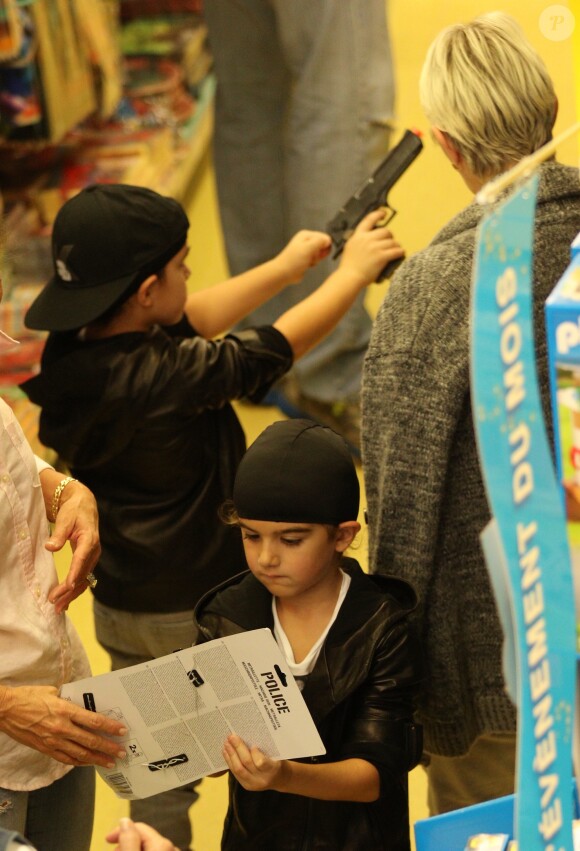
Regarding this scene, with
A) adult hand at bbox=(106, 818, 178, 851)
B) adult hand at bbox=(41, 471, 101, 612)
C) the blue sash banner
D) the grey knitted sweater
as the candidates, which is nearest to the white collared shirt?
adult hand at bbox=(41, 471, 101, 612)

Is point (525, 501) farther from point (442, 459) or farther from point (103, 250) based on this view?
point (103, 250)

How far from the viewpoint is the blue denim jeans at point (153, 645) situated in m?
2.06

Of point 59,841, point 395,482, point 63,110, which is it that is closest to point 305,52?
point 63,110


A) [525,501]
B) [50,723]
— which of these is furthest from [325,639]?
[525,501]

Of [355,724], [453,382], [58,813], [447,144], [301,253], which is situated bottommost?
[58,813]

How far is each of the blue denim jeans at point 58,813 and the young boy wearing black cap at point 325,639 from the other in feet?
0.80

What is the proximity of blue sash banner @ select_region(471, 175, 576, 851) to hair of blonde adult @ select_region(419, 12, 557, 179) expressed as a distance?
2.52 feet

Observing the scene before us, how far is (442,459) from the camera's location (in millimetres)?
1507

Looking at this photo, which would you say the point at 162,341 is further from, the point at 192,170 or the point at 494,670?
the point at 192,170

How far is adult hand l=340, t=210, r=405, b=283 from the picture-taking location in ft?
6.59

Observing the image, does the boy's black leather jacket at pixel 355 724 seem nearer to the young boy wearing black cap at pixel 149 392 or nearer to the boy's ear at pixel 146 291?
the young boy wearing black cap at pixel 149 392

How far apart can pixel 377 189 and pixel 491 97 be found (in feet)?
2.03

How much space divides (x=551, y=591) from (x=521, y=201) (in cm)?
28

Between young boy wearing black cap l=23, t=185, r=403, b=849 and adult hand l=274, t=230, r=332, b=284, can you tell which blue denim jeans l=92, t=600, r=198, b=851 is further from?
adult hand l=274, t=230, r=332, b=284
